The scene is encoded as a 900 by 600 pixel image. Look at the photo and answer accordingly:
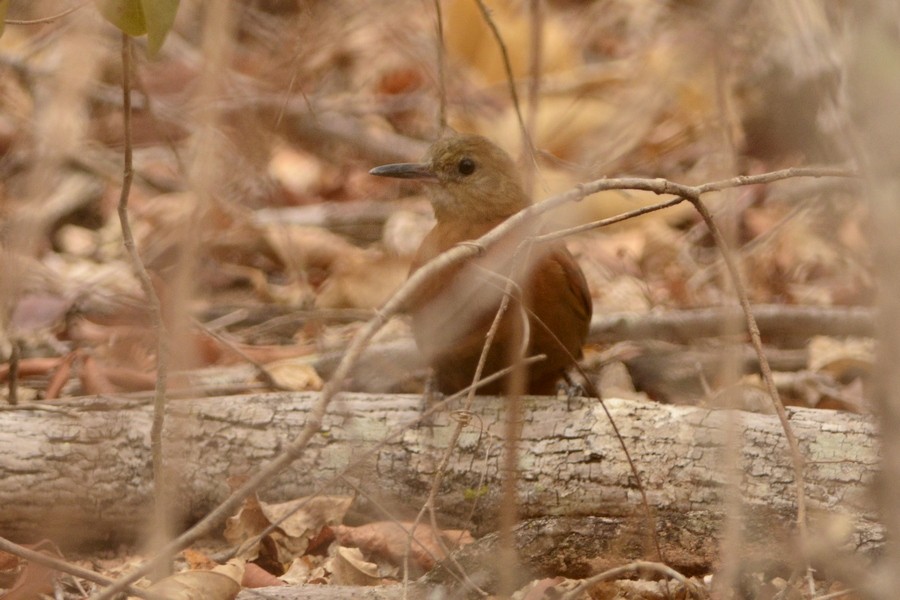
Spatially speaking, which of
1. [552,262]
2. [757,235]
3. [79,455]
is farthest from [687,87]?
[79,455]

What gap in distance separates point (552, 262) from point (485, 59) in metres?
3.50

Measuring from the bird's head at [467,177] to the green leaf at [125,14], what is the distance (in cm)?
217

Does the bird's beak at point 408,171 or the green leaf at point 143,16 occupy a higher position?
the bird's beak at point 408,171

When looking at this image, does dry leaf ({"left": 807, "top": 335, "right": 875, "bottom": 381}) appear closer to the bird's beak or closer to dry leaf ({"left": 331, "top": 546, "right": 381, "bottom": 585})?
the bird's beak

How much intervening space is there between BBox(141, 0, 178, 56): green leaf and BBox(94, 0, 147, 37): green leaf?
0.03 metres

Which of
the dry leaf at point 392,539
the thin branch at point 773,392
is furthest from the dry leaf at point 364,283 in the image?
the thin branch at point 773,392

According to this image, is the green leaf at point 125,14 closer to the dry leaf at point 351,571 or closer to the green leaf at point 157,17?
the green leaf at point 157,17

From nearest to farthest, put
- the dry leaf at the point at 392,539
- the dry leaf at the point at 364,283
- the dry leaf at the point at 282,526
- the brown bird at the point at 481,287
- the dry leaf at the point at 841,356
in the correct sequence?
the dry leaf at the point at 392,539 < the dry leaf at the point at 282,526 < the brown bird at the point at 481,287 < the dry leaf at the point at 841,356 < the dry leaf at the point at 364,283

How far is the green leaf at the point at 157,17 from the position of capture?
214 cm

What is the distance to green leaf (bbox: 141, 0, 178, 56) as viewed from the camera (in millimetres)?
2137

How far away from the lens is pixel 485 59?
7129mm

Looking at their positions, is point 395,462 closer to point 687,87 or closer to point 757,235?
point 687,87

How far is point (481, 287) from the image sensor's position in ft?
11.9

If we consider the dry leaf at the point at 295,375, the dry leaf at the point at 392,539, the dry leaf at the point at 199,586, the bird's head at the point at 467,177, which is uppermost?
→ the bird's head at the point at 467,177
